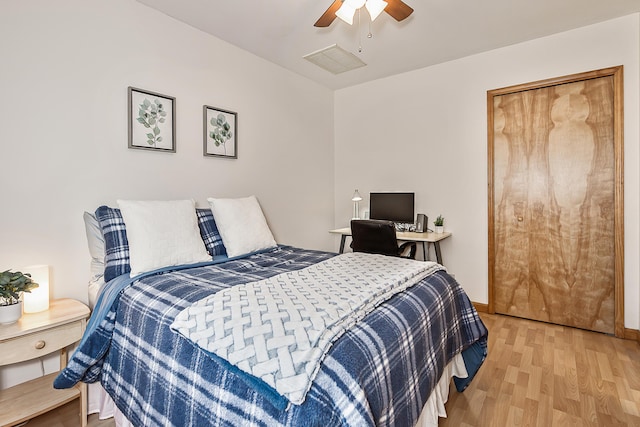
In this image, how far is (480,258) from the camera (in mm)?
3332

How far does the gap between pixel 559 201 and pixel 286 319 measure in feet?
9.74

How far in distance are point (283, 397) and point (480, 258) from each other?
2.98 m

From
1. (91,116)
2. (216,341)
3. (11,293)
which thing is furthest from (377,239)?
(11,293)

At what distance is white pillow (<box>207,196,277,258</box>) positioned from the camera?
235cm

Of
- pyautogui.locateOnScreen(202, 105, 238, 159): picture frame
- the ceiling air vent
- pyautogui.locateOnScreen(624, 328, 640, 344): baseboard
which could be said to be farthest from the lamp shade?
pyautogui.locateOnScreen(624, 328, 640, 344): baseboard

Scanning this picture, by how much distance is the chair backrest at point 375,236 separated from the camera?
3.01 m

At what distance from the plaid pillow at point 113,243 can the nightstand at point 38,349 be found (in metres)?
0.25

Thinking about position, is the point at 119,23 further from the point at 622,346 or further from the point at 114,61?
the point at 622,346

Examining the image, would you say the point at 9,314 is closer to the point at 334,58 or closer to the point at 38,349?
the point at 38,349

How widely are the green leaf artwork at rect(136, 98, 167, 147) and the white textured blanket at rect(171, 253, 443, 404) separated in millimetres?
1577

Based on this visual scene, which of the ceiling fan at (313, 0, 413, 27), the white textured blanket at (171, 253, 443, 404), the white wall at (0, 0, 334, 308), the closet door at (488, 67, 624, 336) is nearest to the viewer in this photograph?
the white textured blanket at (171, 253, 443, 404)

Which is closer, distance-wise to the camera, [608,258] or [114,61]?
[114,61]

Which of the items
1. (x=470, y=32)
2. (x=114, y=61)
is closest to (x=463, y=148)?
(x=470, y=32)

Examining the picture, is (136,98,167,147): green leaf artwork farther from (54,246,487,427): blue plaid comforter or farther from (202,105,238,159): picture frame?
(54,246,487,427): blue plaid comforter
